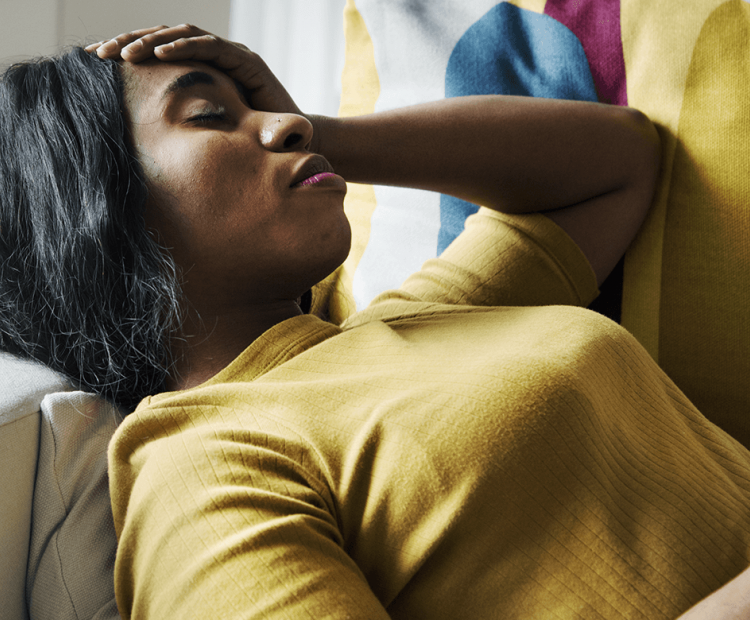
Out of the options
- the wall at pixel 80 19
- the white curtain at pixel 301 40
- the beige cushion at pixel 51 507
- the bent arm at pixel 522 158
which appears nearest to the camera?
the beige cushion at pixel 51 507

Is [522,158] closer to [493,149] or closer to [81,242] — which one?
[493,149]

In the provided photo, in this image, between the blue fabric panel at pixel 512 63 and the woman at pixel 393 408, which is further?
the blue fabric panel at pixel 512 63

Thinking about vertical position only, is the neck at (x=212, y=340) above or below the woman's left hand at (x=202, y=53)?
below

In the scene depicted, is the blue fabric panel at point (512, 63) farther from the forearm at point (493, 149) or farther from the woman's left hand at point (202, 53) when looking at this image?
the woman's left hand at point (202, 53)

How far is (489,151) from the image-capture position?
848mm

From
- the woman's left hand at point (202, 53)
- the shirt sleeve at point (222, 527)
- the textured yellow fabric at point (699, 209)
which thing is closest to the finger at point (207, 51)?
the woman's left hand at point (202, 53)

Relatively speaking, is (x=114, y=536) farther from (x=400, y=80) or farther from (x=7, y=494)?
(x=400, y=80)

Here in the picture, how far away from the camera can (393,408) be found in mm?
547

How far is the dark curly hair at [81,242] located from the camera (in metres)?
0.71

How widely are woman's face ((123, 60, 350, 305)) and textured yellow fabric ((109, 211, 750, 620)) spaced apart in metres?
0.14

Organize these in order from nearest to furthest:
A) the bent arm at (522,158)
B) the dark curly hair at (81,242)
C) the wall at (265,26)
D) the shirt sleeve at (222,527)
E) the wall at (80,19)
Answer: the shirt sleeve at (222,527) → the dark curly hair at (81,242) → the bent arm at (522,158) → the wall at (80,19) → the wall at (265,26)

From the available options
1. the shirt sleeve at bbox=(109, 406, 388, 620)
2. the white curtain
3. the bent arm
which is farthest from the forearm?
the white curtain

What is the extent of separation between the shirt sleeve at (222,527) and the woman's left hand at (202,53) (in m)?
0.42

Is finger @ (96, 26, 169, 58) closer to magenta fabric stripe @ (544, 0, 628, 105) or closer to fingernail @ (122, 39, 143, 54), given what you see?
fingernail @ (122, 39, 143, 54)
